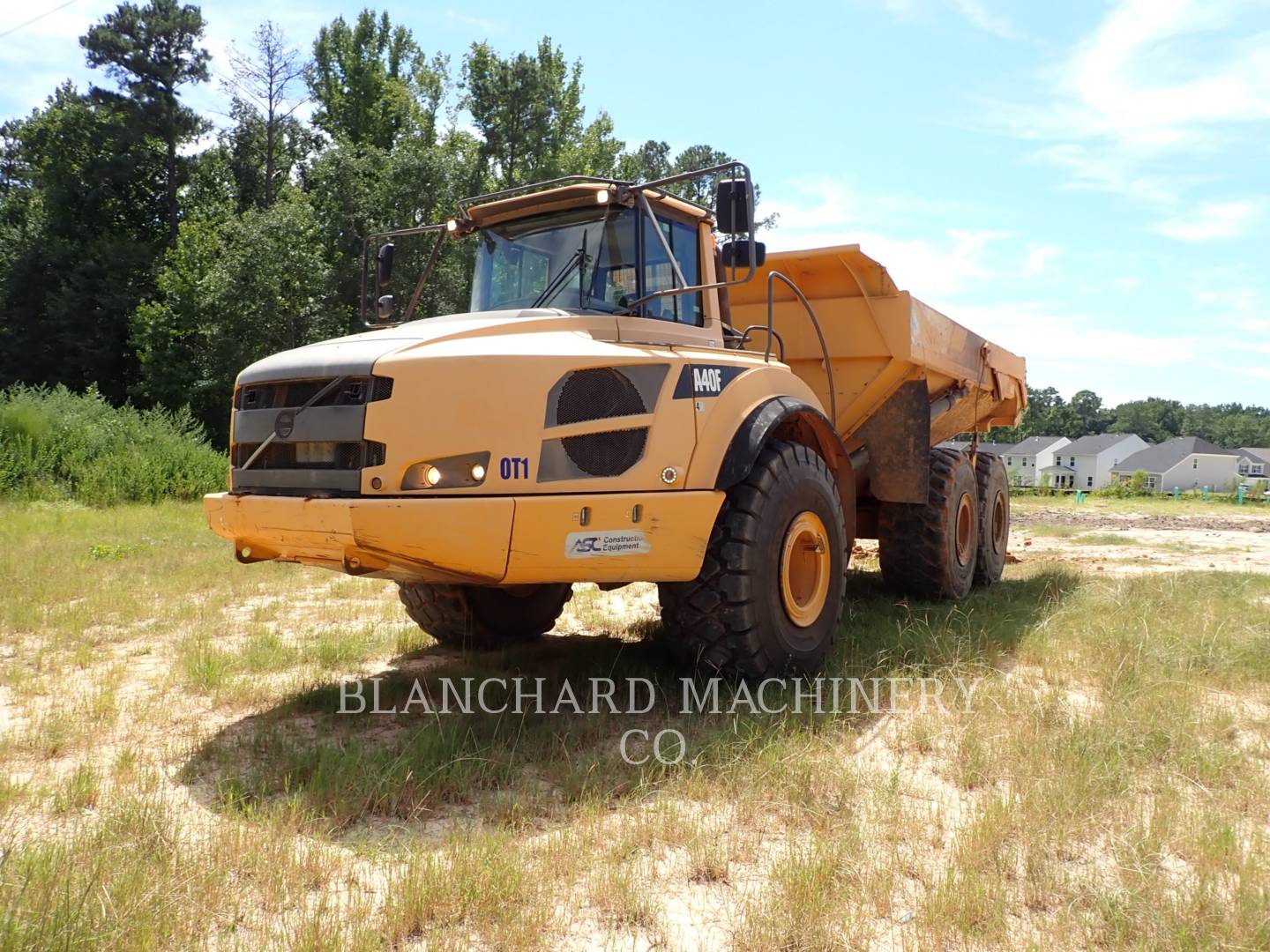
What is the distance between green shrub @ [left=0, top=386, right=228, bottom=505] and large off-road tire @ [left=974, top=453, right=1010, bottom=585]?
572 inches

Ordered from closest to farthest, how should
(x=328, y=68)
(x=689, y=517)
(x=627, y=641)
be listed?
(x=689, y=517)
(x=627, y=641)
(x=328, y=68)

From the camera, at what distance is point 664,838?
328cm

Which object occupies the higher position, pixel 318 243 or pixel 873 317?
pixel 318 243

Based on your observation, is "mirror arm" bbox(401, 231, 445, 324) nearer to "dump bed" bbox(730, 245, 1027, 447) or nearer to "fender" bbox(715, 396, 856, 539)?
"dump bed" bbox(730, 245, 1027, 447)

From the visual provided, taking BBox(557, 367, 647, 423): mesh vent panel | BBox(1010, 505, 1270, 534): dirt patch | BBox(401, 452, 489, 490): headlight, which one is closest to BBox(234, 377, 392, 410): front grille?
BBox(401, 452, 489, 490): headlight

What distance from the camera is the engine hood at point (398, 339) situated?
13.4 ft

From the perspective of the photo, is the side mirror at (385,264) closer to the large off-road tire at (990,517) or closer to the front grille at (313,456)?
the front grille at (313,456)

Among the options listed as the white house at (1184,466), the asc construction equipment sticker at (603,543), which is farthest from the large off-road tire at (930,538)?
the white house at (1184,466)

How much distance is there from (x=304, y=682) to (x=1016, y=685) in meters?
3.91

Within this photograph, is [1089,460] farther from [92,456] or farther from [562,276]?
[562,276]

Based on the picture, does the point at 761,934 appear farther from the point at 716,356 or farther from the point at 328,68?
the point at 328,68

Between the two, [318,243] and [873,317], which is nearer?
[873,317]

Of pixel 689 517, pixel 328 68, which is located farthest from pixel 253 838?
pixel 328 68

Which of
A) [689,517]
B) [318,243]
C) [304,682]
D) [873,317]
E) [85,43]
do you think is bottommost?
[304,682]
